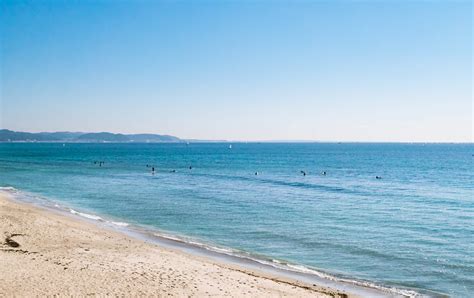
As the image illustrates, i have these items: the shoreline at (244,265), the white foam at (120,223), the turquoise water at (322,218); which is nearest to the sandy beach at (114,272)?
the shoreline at (244,265)

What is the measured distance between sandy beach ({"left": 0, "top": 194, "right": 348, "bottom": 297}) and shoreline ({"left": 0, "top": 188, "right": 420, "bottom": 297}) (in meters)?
0.12

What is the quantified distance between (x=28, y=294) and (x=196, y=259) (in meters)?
8.44

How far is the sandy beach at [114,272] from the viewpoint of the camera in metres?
15.7

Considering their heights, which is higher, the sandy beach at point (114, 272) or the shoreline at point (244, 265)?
the sandy beach at point (114, 272)

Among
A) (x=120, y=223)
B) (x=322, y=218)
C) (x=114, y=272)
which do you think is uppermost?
(x=114, y=272)

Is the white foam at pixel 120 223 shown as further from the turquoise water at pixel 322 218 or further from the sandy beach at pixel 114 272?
the sandy beach at pixel 114 272

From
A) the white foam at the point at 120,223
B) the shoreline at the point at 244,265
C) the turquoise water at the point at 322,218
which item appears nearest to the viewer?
the shoreline at the point at 244,265

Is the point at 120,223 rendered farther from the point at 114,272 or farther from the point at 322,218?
the point at 322,218

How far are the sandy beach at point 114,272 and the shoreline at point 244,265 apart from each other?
12cm

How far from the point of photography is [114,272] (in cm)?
1778

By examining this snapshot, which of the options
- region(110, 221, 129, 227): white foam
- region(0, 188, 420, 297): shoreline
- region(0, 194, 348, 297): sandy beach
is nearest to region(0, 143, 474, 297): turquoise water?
region(110, 221, 129, 227): white foam

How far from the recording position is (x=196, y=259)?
2158 centimetres

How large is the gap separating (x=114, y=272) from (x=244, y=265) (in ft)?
20.5

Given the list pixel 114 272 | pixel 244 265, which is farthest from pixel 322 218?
pixel 114 272
